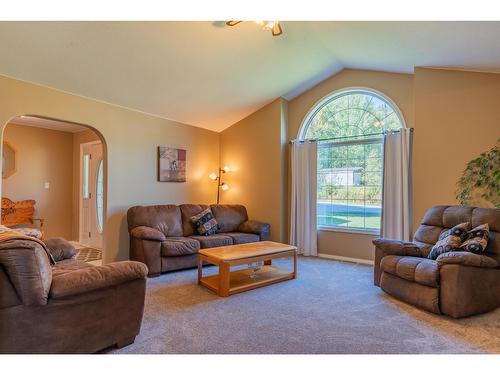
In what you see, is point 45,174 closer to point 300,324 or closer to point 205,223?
point 205,223

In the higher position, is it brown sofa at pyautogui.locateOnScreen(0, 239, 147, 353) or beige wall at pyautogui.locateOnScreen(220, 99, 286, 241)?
beige wall at pyautogui.locateOnScreen(220, 99, 286, 241)

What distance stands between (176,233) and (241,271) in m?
1.29

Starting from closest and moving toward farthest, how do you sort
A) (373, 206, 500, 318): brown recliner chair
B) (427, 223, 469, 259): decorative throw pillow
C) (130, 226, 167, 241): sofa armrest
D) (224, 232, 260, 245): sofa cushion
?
(373, 206, 500, 318): brown recliner chair
(427, 223, 469, 259): decorative throw pillow
(130, 226, 167, 241): sofa armrest
(224, 232, 260, 245): sofa cushion

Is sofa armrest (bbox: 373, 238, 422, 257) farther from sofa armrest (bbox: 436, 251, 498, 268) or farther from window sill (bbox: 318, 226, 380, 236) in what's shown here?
window sill (bbox: 318, 226, 380, 236)

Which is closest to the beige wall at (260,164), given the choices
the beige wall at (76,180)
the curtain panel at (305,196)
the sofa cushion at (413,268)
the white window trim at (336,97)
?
the curtain panel at (305,196)

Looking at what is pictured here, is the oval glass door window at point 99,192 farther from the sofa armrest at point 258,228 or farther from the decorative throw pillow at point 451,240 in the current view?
the decorative throw pillow at point 451,240

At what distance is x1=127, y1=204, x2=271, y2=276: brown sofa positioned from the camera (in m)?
3.80

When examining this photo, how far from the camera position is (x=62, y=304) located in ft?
5.90

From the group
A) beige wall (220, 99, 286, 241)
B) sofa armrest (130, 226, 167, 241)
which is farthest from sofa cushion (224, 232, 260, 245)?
sofa armrest (130, 226, 167, 241)

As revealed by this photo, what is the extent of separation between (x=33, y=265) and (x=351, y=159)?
4316 millimetres

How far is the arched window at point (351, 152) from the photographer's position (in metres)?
4.53

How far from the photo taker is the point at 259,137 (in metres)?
5.41

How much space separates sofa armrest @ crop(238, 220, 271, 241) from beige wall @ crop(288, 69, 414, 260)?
914 millimetres
